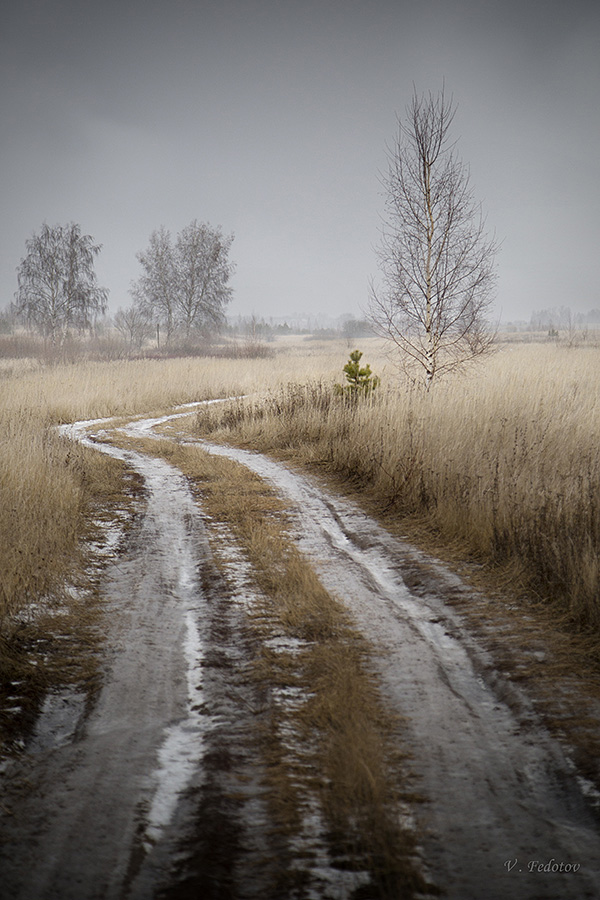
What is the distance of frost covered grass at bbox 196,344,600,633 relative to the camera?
4.32m

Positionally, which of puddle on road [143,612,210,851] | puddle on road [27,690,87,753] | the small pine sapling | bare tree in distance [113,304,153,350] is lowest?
puddle on road [27,690,87,753]

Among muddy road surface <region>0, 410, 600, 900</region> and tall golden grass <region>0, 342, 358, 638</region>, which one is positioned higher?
tall golden grass <region>0, 342, 358, 638</region>

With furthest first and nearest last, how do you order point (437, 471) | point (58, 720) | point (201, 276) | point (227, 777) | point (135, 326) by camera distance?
point (135, 326), point (201, 276), point (437, 471), point (58, 720), point (227, 777)

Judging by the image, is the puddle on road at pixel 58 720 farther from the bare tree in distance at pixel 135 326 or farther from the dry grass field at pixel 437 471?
the bare tree in distance at pixel 135 326

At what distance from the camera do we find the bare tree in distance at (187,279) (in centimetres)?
4112

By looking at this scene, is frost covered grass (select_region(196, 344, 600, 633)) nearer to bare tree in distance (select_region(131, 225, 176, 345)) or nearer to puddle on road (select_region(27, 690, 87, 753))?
puddle on road (select_region(27, 690, 87, 753))

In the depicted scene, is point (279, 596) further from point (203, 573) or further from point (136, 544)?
point (136, 544)

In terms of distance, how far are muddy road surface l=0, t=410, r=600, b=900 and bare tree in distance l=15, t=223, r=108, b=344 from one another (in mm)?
33686

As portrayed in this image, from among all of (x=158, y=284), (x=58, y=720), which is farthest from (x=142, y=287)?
(x=58, y=720)

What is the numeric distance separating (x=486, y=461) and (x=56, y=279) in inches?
1322

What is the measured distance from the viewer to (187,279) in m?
41.8

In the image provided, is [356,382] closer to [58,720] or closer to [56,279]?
[58,720]

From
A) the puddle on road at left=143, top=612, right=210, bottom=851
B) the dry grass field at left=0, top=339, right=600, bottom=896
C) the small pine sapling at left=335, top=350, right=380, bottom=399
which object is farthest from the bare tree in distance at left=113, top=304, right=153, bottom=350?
the puddle on road at left=143, top=612, right=210, bottom=851

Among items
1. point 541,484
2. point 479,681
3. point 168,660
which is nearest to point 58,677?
point 168,660
